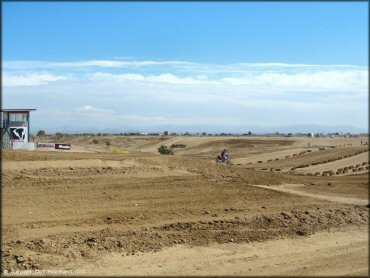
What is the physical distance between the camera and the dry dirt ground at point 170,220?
41.7ft

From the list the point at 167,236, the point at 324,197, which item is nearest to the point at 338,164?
the point at 324,197

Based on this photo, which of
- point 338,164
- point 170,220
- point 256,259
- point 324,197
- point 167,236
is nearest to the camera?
point 256,259

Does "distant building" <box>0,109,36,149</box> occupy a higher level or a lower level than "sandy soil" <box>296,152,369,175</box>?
higher

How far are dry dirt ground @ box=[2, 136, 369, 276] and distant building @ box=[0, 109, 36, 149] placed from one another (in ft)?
34.5

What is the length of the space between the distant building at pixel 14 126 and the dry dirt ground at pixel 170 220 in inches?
414

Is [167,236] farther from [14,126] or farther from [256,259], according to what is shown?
[14,126]

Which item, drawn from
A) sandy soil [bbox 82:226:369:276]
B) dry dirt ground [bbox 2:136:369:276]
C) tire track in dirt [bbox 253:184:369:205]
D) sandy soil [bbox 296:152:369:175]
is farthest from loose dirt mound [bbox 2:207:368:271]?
sandy soil [bbox 296:152:369:175]

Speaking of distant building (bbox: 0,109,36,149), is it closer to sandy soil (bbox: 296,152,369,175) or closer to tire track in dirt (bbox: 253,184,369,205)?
tire track in dirt (bbox: 253,184,369,205)

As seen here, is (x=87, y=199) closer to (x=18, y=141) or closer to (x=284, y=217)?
(x=284, y=217)

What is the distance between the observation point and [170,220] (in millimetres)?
16703

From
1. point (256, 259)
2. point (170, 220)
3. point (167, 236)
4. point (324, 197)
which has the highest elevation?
point (324, 197)

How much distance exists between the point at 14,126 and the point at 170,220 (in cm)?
2207

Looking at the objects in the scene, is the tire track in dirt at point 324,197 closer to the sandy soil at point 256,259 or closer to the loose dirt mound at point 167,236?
the loose dirt mound at point 167,236

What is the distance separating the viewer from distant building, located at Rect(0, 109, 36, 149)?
3466cm
